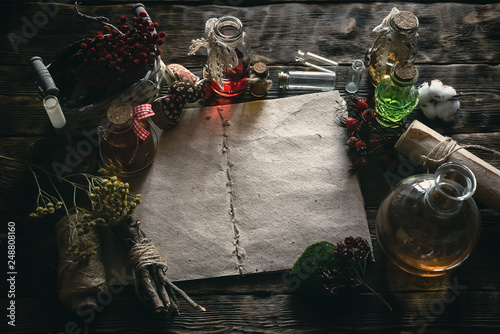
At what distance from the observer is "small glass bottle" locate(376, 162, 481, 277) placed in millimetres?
1040

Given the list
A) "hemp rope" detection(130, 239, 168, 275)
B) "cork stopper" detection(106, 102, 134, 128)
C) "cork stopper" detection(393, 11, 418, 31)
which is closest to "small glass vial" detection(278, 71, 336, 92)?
"cork stopper" detection(393, 11, 418, 31)

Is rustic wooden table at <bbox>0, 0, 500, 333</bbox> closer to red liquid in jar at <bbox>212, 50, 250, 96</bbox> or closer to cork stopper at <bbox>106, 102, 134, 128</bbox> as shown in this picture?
red liquid in jar at <bbox>212, 50, 250, 96</bbox>

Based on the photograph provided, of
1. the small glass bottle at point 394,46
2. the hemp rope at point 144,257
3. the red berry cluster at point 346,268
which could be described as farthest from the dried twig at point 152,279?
the small glass bottle at point 394,46

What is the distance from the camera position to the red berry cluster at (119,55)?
1.22m

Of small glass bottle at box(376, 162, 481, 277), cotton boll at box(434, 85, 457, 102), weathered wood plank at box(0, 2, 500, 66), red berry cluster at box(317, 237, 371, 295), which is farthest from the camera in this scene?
weathered wood plank at box(0, 2, 500, 66)

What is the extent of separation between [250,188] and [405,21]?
63cm

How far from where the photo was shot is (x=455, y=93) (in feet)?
4.54

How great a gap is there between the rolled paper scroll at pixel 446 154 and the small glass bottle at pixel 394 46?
21cm

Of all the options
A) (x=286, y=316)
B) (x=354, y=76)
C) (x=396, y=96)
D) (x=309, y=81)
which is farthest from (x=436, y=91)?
(x=286, y=316)

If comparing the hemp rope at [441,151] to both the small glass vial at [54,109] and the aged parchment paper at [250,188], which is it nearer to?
the aged parchment paper at [250,188]

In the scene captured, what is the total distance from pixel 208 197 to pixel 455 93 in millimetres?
779

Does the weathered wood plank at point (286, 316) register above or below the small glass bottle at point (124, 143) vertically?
below

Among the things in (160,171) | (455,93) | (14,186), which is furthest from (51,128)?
(455,93)

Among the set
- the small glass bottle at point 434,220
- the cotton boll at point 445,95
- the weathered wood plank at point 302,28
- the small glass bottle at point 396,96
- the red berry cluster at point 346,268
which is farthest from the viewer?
the weathered wood plank at point 302,28
